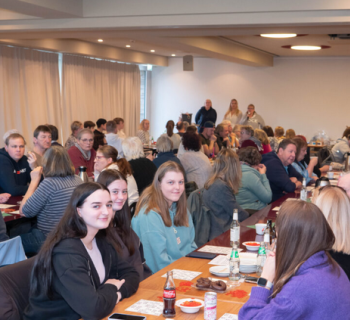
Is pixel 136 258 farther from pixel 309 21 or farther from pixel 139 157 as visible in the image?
pixel 309 21

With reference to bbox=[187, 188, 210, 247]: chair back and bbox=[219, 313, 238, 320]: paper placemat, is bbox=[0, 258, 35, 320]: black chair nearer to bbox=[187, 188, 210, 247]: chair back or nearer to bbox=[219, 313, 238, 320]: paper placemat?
bbox=[219, 313, 238, 320]: paper placemat

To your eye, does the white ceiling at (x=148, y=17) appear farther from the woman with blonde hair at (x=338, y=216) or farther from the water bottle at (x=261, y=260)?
the water bottle at (x=261, y=260)

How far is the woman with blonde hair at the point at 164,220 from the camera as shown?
301cm

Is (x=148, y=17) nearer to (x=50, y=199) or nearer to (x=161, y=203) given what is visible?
(x=50, y=199)

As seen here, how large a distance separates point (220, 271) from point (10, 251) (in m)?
1.31

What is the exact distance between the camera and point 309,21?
5.63 metres

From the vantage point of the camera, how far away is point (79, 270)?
198 cm

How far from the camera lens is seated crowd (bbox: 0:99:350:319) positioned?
1647 millimetres

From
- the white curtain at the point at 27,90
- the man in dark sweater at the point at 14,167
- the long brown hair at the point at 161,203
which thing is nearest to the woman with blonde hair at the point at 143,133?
the white curtain at the point at 27,90

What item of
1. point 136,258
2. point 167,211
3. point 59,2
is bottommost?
point 136,258

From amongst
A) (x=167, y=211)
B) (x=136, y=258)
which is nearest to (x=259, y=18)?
(x=167, y=211)

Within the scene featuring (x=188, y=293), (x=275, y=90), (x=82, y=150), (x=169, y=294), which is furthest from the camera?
(x=275, y=90)

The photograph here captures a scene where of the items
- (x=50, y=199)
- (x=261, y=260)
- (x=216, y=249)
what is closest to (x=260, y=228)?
(x=216, y=249)

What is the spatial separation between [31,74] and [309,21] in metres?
7.16
